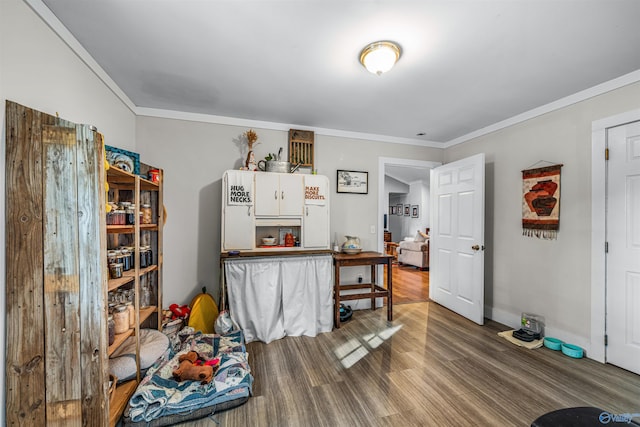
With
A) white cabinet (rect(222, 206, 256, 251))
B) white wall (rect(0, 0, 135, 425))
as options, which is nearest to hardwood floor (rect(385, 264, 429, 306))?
white cabinet (rect(222, 206, 256, 251))

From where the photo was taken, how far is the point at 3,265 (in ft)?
4.03

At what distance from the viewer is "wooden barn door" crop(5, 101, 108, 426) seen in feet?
4.06

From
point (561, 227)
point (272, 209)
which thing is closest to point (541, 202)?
point (561, 227)

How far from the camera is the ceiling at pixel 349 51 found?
5.10 feet

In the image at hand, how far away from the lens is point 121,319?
1.81 metres

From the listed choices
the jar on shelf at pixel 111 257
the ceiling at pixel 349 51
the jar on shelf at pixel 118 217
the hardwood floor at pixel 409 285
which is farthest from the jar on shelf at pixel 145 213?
the hardwood floor at pixel 409 285

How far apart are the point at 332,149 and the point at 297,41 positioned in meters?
1.97

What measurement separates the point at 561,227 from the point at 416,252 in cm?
416

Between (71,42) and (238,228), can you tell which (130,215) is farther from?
(71,42)

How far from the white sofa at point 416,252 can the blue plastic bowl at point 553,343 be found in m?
3.88

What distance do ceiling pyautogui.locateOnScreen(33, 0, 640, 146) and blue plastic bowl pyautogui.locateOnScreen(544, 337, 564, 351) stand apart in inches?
96.6

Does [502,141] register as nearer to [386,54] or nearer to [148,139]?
[386,54]

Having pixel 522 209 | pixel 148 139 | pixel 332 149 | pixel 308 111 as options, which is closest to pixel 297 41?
pixel 308 111

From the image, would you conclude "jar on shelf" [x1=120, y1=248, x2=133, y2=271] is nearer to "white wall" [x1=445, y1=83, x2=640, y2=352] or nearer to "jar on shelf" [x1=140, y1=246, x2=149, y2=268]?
"jar on shelf" [x1=140, y1=246, x2=149, y2=268]
